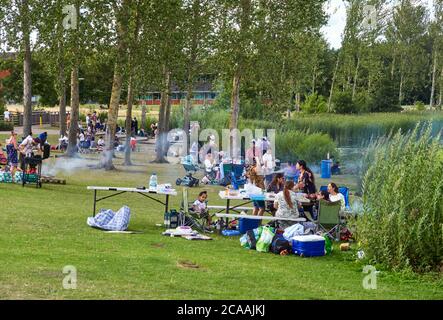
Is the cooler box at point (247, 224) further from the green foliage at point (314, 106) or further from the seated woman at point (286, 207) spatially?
the green foliage at point (314, 106)

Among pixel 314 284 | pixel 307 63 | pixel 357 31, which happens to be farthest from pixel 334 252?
pixel 357 31

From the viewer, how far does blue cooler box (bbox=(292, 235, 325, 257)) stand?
14.1 m

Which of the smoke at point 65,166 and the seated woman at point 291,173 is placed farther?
the smoke at point 65,166

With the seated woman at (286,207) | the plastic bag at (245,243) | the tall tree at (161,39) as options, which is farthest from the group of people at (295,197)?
the tall tree at (161,39)

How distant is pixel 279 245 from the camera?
1424cm

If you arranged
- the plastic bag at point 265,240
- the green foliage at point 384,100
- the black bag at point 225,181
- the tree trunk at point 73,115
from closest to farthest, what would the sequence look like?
the plastic bag at point 265,240
the black bag at point 225,181
the tree trunk at point 73,115
the green foliage at point 384,100

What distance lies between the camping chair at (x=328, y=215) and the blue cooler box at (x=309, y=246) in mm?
1693

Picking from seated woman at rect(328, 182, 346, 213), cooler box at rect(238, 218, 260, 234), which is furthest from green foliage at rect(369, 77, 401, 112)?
cooler box at rect(238, 218, 260, 234)

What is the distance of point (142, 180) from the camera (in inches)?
1120

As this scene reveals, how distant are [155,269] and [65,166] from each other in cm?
2135

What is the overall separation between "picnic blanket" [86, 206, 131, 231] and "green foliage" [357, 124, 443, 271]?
5.02 m

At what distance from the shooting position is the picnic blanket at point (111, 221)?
16172mm

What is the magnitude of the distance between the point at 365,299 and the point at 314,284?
1.09 metres
